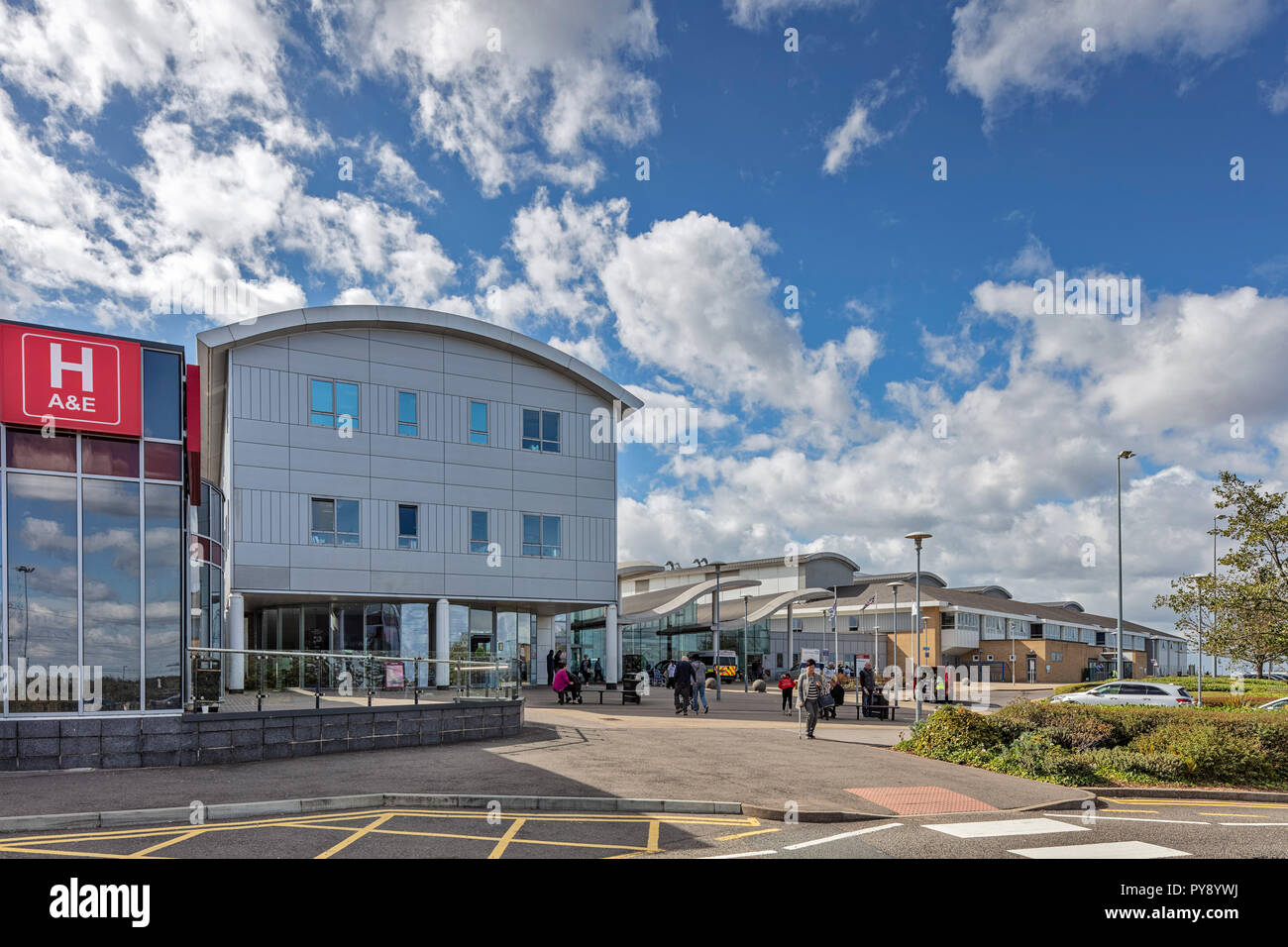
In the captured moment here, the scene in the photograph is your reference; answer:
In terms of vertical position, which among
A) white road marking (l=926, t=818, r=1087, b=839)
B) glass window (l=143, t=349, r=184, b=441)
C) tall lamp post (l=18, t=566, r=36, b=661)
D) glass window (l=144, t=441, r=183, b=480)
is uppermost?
glass window (l=143, t=349, r=184, b=441)

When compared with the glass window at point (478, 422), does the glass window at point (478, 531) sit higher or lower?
lower

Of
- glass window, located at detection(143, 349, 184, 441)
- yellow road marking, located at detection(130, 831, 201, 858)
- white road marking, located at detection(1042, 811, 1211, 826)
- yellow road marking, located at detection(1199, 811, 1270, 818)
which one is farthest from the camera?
glass window, located at detection(143, 349, 184, 441)

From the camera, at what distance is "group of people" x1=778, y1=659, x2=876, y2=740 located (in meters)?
20.1

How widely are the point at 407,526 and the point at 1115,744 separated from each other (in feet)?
80.8

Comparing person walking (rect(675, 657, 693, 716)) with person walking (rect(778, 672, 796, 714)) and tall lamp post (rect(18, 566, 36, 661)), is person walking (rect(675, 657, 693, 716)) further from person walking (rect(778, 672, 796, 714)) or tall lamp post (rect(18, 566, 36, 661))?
tall lamp post (rect(18, 566, 36, 661))

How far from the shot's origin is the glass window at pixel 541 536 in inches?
1419

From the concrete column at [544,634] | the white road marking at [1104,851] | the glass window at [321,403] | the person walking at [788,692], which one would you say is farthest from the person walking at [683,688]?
the white road marking at [1104,851]

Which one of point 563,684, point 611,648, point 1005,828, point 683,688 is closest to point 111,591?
point 1005,828

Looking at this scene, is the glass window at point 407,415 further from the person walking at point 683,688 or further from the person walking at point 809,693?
the person walking at point 809,693

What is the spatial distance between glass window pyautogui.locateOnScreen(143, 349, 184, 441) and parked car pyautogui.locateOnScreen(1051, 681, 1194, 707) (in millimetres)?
27506

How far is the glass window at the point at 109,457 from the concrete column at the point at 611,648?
25.3m

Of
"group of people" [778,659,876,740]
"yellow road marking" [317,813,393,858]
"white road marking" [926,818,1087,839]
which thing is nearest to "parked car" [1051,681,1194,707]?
"group of people" [778,659,876,740]

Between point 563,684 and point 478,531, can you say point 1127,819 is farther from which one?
point 478,531
